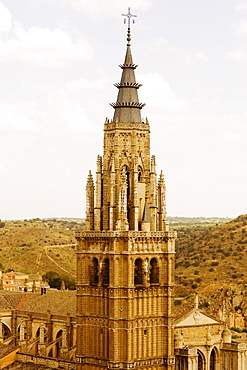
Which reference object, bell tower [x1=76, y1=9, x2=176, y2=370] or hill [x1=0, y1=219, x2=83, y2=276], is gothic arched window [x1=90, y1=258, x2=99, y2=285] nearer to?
bell tower [x1=76, y1=9, x2=176, y2=370]

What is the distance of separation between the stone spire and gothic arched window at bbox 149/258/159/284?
303 inches

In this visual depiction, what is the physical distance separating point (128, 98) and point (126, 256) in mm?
8785

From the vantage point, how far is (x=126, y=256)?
40.3 m

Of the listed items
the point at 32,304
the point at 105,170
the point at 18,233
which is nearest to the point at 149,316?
the point at 105,170

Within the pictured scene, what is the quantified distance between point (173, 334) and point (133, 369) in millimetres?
3178

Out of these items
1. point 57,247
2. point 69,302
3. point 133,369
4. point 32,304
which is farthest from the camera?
point 57,247

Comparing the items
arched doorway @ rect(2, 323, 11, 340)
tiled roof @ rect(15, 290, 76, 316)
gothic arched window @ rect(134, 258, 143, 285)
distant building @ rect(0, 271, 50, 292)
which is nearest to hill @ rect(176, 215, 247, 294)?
distant building @ rect(0, 271, 50, 292)

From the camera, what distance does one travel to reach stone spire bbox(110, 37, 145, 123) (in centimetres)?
4259

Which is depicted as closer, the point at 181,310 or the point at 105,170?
the point at 105,170

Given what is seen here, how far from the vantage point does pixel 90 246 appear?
1668 inches

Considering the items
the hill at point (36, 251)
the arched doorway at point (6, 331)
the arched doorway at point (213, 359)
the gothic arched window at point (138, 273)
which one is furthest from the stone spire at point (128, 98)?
the hill at point (36, 251)

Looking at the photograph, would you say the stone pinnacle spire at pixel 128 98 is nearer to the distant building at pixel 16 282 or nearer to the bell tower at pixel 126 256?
the bell tower at pixel 126 256

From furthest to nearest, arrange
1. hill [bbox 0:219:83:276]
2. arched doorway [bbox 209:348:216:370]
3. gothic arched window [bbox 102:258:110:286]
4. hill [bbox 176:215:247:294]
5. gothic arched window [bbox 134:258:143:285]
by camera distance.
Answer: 1. hill [bbox 0:219:83:276]
2. hill [bbox 176:215:247:294]
3. arched doorway [bbox 209:348:216:370]
4. gothic arched window [bbox 102:258:110:286]
5. gothic arched window [bbox 134:258:143:285]

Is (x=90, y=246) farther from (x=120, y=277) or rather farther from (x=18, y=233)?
(x=18, y=233)
